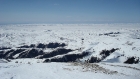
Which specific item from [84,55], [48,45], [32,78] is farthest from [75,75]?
[48,45]

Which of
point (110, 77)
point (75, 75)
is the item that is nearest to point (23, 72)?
point (75, 75)

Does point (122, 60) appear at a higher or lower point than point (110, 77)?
lower

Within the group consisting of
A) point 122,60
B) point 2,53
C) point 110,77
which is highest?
point 110,77

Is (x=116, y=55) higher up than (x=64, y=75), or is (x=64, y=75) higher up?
(x=64, y=75)

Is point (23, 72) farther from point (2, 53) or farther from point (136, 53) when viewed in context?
point (2, 53)

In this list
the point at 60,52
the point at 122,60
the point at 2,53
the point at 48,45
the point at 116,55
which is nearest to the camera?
the point at 122,60

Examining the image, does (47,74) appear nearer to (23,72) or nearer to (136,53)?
(23,72)

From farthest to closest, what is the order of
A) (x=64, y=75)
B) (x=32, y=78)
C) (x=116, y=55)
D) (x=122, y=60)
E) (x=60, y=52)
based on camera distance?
(x=60, y=52) < (x=116, y=55) < (x=122, y=60) < (x=64, y=75) < (x=32, y=78)

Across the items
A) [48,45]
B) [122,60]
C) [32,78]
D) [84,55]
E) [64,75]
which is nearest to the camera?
[32,78]

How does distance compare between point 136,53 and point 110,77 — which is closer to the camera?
point 110,77
